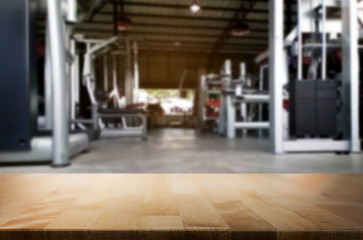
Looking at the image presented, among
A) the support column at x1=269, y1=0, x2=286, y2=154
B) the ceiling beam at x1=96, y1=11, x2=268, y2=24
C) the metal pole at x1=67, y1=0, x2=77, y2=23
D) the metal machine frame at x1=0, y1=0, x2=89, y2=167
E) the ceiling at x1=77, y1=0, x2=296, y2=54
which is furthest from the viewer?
the ceiling beam at x1=96, y1=11, x2=268, y2=24

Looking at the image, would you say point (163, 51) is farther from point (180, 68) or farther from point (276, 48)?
point (276, 48)

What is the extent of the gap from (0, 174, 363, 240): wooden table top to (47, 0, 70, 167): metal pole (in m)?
0.87

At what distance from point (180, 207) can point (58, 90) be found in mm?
1454

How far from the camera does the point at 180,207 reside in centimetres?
59

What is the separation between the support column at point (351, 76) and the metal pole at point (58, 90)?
2.27m

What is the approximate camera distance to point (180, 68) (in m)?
13.1

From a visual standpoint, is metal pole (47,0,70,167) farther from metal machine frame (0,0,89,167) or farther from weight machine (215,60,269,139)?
weight machine (215,60,269,139)

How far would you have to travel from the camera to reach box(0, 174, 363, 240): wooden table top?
0.44m

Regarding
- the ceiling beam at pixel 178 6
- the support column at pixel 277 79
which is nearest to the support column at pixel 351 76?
the support column at pixel 277 79

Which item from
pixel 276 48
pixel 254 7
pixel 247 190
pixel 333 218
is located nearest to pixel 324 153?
pixel 276 48

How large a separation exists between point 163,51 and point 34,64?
11.2 m

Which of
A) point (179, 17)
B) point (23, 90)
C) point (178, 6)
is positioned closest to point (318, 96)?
point (23, 90)

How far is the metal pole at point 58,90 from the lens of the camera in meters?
1.77

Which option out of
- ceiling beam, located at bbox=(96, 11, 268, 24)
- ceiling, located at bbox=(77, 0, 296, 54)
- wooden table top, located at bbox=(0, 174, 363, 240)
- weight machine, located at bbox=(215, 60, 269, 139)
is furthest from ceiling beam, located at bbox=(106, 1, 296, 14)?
wooden table top, located at bbox=(0, 174, 363, 240)
